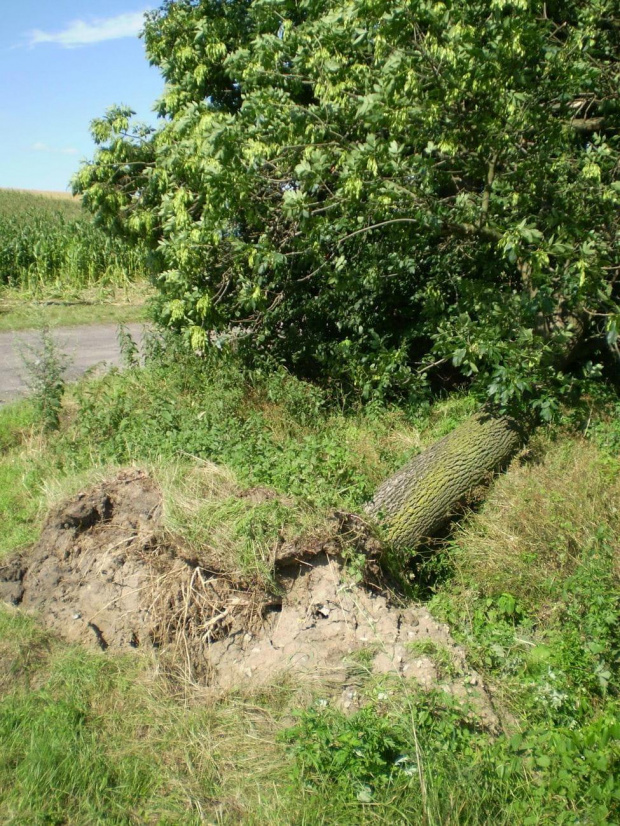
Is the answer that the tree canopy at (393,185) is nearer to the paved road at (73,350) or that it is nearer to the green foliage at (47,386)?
the green foliage at (47,386)

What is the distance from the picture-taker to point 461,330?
254 inches

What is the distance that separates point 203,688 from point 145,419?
3.49m

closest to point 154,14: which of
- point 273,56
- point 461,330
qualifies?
point 273,56

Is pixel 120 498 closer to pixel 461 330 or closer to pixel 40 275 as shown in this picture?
pixel 461 330

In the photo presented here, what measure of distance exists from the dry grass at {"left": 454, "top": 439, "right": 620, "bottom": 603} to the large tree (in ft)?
2.16

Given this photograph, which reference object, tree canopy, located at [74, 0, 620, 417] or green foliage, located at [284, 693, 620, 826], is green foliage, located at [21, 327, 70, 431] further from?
green foliage, located at [284, 693, 620, 826]

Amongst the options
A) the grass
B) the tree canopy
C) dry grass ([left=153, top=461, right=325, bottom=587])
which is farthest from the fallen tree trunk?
the grass

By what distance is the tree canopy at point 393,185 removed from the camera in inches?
244

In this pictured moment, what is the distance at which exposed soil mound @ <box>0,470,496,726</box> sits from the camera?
4578 mm

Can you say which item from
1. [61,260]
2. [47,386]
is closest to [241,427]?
[47,386]

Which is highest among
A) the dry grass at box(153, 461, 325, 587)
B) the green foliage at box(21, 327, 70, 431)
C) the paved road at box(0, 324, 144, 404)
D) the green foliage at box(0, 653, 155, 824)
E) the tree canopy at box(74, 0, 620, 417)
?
the tree canopy at box(74, 0, 620, 417)

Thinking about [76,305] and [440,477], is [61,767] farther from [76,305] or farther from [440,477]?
[76,305]

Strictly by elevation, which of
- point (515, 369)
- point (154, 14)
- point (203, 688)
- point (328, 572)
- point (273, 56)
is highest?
point (154, 14)

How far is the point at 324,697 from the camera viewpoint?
4.29 meters
